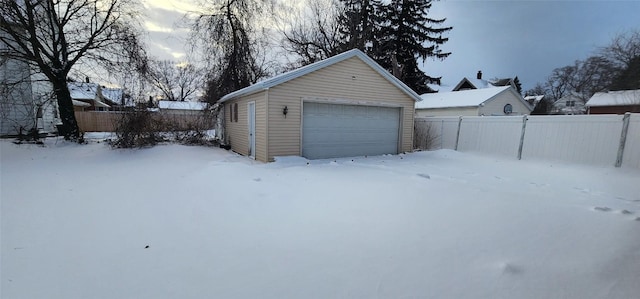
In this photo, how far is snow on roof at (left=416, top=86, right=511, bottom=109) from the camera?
58.9 ft

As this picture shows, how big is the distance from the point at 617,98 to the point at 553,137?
21.9m

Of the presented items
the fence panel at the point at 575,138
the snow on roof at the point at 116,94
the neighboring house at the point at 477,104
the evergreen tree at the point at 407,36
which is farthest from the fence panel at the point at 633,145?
A: the snow on roof at the point at 116,94

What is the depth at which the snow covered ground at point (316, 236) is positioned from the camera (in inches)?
92.2

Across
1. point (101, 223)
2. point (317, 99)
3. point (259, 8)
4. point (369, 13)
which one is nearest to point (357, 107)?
point (317, 99)

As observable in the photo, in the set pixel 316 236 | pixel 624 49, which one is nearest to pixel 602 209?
pixel 316 236

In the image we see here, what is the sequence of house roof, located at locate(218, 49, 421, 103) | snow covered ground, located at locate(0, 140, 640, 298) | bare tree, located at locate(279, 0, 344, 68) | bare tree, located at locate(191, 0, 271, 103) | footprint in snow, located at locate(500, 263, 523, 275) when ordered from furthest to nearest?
bare tree, located at locate(279, 0, 344, 68)
bare tree, located at locate(191, 0, 271, 103)
house roof, located at locate(218, 49, 421, 103)
footprint in snow, located at locate(500, 263, 523, 275)
snow covered ground, located at locate(0, 140, 640, 298)

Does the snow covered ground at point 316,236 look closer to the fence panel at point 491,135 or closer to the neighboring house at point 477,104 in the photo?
the fence panel at point 491,135

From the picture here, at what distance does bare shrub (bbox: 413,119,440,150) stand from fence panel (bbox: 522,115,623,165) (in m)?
3.66

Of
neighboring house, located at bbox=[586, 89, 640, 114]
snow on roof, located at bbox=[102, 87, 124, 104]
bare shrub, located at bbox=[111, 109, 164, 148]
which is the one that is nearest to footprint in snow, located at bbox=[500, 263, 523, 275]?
bare shrub, located at bbox=[111, 109, 164, 148]

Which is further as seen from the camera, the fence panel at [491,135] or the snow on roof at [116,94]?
the snow on roof at [116,94]

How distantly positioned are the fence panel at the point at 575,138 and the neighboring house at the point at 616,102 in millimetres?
19990

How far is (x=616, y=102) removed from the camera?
74.3 feet

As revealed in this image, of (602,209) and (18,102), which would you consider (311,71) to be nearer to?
(602,209)

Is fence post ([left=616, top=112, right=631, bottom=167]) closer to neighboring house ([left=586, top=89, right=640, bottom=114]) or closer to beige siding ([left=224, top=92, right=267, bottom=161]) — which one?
beige siding ([left=224, top=92, right=267, bottom=161])
